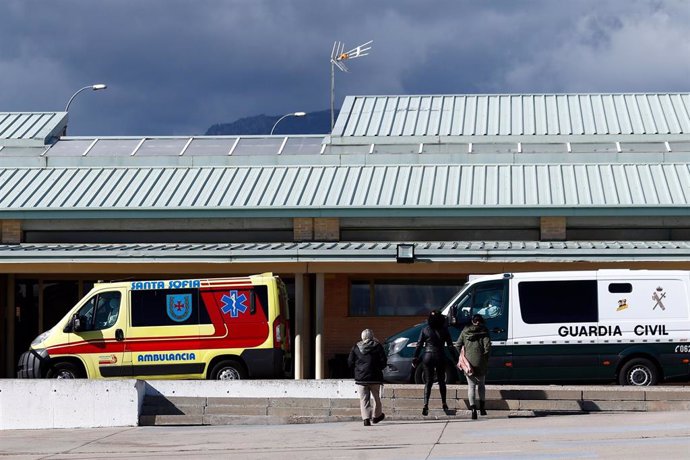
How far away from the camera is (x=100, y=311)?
71.1ft

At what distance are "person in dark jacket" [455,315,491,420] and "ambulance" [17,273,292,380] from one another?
4621mm

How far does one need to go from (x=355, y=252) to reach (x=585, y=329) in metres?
6.01

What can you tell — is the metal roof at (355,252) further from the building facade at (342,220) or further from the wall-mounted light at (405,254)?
the wall-mounted light at (405,254)

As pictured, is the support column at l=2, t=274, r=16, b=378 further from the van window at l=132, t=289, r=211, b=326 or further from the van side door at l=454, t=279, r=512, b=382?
the van side door at l=454, t=279, r=512, b=382

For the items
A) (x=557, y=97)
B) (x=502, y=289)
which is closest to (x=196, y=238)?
(x=502, y=289)

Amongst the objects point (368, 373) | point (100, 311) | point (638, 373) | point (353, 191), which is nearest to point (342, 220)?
point (353, 191)

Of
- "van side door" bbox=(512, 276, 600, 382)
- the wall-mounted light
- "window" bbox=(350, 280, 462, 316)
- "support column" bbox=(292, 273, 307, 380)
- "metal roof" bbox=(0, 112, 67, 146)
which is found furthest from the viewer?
"metal roof" bbox=(0, 112, 67, 146)

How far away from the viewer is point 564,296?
783 inches

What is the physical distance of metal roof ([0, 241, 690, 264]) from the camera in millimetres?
23734

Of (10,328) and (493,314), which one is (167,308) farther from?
(10,328)

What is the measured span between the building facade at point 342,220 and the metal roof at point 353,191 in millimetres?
45

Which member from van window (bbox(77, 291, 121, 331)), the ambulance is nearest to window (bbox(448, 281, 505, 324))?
the ambulance

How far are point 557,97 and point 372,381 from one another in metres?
19.3

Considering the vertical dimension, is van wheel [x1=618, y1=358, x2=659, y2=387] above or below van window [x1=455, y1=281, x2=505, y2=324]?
below
